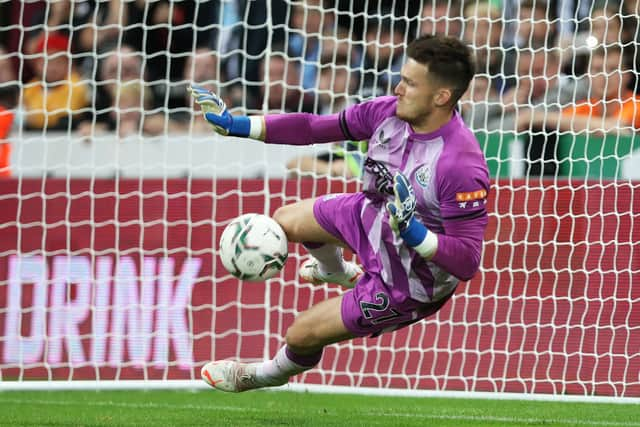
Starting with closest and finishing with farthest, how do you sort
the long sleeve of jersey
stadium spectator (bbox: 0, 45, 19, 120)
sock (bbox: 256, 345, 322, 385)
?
1. the long sleeve of jersey
2. sock (bbox: 256, 345, 322, 385)
3. stadium spectator (bbox: 0, 45, 19, 120)

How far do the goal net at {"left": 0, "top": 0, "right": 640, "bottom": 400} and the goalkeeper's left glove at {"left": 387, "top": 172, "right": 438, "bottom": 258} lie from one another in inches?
113

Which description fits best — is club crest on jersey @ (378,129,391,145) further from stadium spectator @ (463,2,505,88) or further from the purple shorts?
stadium spectator @ (463,2,505,88)

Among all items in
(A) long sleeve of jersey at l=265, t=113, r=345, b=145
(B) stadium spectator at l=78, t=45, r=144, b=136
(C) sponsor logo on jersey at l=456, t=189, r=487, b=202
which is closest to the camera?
(C) sponsor logo on jersey at l=456, t=189, r=487, b=202

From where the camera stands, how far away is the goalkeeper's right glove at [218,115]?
5219 mm

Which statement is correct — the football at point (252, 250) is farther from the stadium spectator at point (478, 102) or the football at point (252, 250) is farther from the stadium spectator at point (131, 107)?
the stadium spectator at point (478, 102)

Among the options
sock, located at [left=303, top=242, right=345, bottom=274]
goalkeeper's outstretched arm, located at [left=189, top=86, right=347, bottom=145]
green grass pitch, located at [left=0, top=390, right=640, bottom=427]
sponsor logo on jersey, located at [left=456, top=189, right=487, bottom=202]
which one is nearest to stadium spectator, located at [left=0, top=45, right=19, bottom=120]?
green grass pitch, located at [left=0, top=390, right=640, bottom=427]

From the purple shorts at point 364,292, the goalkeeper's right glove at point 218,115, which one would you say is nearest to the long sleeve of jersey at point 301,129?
A: the goalkeeper's right glove at point 218,115

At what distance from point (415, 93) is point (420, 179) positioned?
37cm

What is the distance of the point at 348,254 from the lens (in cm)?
798

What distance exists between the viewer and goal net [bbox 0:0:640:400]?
7855 millimetres

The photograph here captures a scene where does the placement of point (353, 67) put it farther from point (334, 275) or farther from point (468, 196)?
point (468, 196)

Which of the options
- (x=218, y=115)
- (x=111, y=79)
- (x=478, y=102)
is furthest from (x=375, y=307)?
(x=111, y=79)

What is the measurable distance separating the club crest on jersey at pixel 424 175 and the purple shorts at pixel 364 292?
0.41 meters

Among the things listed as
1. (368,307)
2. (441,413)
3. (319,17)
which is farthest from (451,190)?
(319,17)
